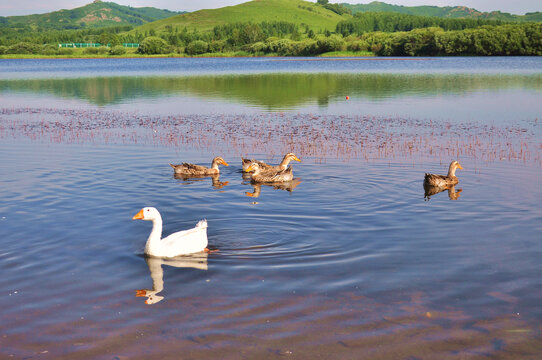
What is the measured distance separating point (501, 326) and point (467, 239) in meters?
4.71

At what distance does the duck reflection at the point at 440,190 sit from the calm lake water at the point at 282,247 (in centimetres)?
10

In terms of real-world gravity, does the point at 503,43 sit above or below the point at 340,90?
above

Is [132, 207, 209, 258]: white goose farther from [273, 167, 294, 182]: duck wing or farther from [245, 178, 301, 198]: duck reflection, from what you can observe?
[273, 167, 294, 182]: duck wing

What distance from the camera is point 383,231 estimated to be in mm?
14219

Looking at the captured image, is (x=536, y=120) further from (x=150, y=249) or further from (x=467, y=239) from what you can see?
(x=150, y=249)

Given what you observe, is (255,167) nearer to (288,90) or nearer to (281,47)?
(288,90)

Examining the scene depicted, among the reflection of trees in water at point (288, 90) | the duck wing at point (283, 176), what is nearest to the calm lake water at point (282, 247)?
the duck wing at point (283, 176)

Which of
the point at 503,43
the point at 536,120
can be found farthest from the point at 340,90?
the point at 503,43

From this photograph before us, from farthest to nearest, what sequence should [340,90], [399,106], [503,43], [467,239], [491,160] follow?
[503,43] → [340,90] → [399,106] → [491,160] → [467,239]

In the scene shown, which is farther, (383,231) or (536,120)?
(536,120)

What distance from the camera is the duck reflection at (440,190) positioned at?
1792cm

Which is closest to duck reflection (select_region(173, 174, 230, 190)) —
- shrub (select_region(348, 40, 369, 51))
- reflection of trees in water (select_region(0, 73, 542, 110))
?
reflection of trees in water (select_region(0, 73, 542, 110))

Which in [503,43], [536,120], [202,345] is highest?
[503,43]

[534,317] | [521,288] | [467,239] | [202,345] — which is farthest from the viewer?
[467,239]
